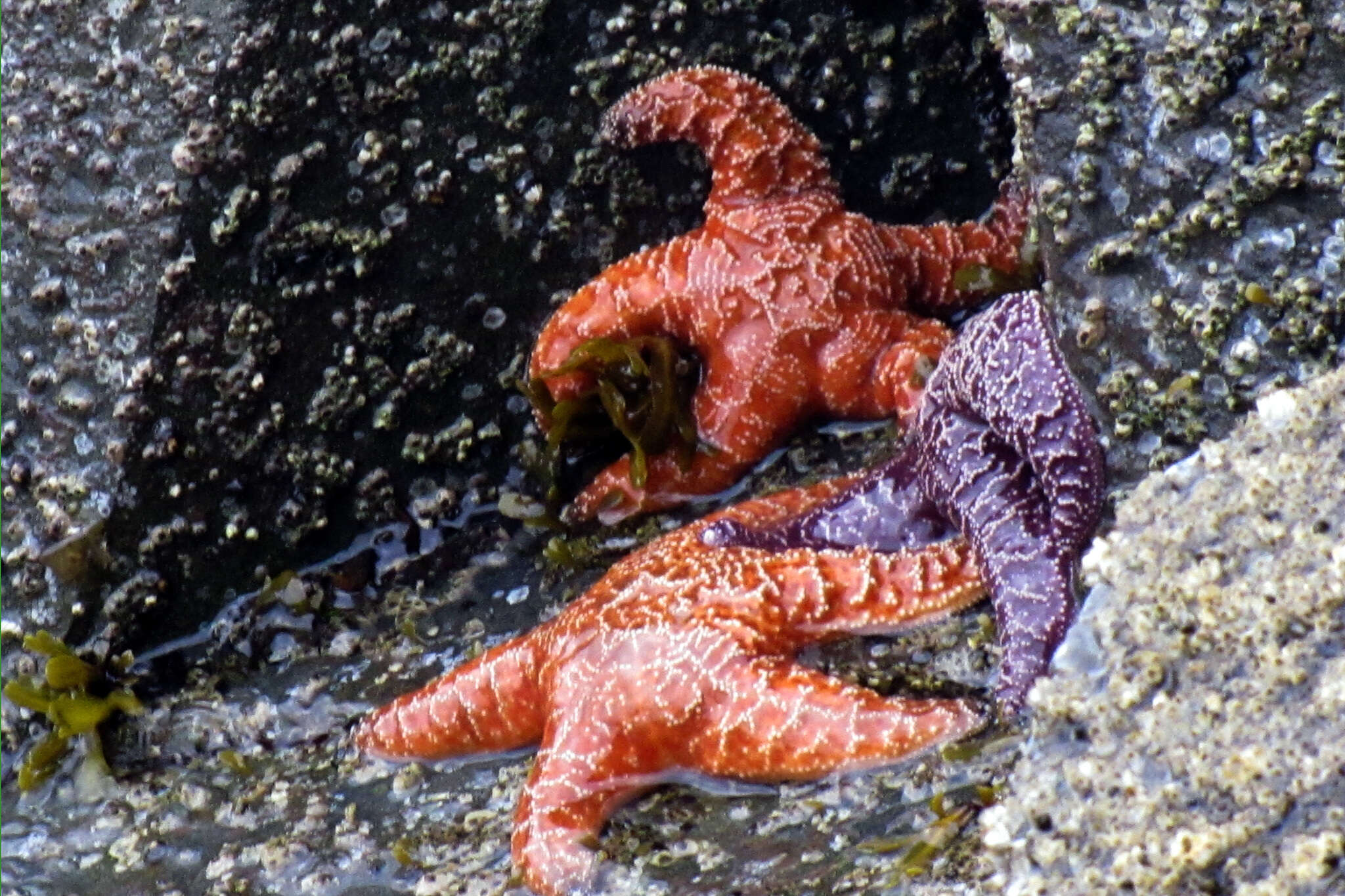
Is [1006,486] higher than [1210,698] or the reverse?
the reverse

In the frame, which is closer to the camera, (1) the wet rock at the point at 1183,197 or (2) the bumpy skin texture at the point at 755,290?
(1) the wet rock at the point at 1183,197

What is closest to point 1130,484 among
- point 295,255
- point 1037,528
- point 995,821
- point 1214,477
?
point 1037,528

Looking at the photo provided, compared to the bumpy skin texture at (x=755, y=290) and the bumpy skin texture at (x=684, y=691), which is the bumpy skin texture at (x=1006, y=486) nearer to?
the bumpy skin texture at (x=684, y=691)

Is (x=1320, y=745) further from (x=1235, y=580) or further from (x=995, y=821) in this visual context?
(x=995, y=821)

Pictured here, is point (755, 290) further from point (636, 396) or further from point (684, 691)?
point (684, 691)

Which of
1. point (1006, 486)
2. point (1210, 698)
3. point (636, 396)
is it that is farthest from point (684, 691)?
point (1210, 698)

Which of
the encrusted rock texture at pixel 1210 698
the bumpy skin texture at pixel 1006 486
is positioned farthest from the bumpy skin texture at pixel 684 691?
the encrusted rock texture at pixel 1210 698

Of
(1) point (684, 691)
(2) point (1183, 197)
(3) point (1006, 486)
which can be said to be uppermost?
(2) point (1183, 197)
